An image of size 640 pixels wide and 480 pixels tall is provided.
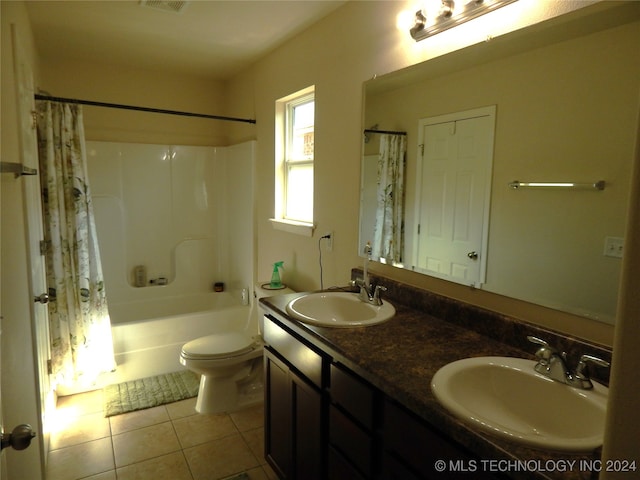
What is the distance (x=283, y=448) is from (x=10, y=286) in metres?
1.25

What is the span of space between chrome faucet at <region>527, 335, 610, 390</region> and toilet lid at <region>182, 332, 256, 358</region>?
5.97 feet

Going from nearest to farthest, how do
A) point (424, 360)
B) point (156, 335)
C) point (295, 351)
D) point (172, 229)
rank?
point (424, 360), point (295, 351), point (156, 335), point (172, 229)

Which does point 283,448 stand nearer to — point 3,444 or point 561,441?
point 3,444

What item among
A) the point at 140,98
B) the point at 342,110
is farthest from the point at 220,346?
the point at 140,98

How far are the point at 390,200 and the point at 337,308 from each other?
0.56 meters

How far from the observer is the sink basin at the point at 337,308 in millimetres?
1729

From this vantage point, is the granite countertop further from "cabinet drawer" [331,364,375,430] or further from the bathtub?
the bathtub

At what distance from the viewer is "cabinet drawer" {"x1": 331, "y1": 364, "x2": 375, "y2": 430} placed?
47.7 inches

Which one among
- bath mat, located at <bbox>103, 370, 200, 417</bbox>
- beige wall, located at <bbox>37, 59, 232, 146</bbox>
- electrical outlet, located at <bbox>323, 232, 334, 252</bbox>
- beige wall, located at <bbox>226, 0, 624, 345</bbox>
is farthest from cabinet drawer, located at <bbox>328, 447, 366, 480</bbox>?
beige wall, located at <bbox>37, 59, 232, 146</bbox>

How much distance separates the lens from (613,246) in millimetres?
1135

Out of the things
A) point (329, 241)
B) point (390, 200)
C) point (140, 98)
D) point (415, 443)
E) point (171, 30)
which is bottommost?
point (415, 443)

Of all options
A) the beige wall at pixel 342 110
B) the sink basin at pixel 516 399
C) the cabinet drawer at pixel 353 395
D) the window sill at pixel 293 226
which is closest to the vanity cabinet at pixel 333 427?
the cabinet drawer at pixel 353 395

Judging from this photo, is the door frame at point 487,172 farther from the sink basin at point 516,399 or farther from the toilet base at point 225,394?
the toilet base at point 225,394

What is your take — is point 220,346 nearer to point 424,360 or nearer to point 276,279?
point 276,279
